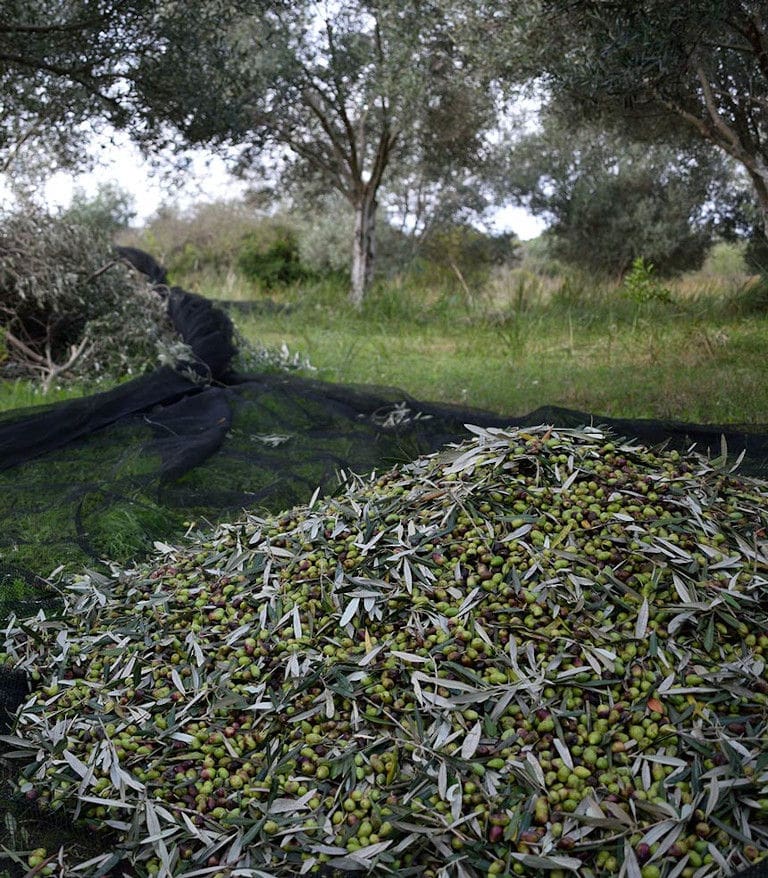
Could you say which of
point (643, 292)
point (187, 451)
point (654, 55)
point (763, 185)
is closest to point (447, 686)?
point (187, 451)

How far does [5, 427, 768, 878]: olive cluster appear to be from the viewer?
5.67 ft

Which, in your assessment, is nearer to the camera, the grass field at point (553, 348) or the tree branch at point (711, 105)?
the grass field at point (553, 348)

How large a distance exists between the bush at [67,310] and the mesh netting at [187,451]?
3.81ft

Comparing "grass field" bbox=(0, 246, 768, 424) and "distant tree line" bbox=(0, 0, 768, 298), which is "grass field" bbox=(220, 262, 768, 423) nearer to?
"grass field" bbox=(0, 246, 768, 424)

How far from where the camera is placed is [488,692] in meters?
1.96

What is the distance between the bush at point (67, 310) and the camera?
19.7ft

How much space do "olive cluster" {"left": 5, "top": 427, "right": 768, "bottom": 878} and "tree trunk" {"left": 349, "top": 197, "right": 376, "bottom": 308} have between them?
895 cm

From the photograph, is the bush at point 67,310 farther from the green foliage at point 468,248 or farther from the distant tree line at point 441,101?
the green foliage at point 468,248

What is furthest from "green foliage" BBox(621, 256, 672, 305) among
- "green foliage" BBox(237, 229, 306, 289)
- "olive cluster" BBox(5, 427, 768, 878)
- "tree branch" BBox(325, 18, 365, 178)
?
"green foliage" BBox(237, 229, 306, 289)

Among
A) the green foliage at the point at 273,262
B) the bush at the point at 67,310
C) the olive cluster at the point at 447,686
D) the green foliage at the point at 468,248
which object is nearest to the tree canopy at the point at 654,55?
the olive cluster at the point at 447,686

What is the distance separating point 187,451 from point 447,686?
233cm

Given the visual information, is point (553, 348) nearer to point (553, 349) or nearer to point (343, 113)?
point (553, 349)

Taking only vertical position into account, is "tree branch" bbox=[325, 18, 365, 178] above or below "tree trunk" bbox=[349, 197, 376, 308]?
above

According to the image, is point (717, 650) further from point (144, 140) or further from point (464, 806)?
point (144, 140)
